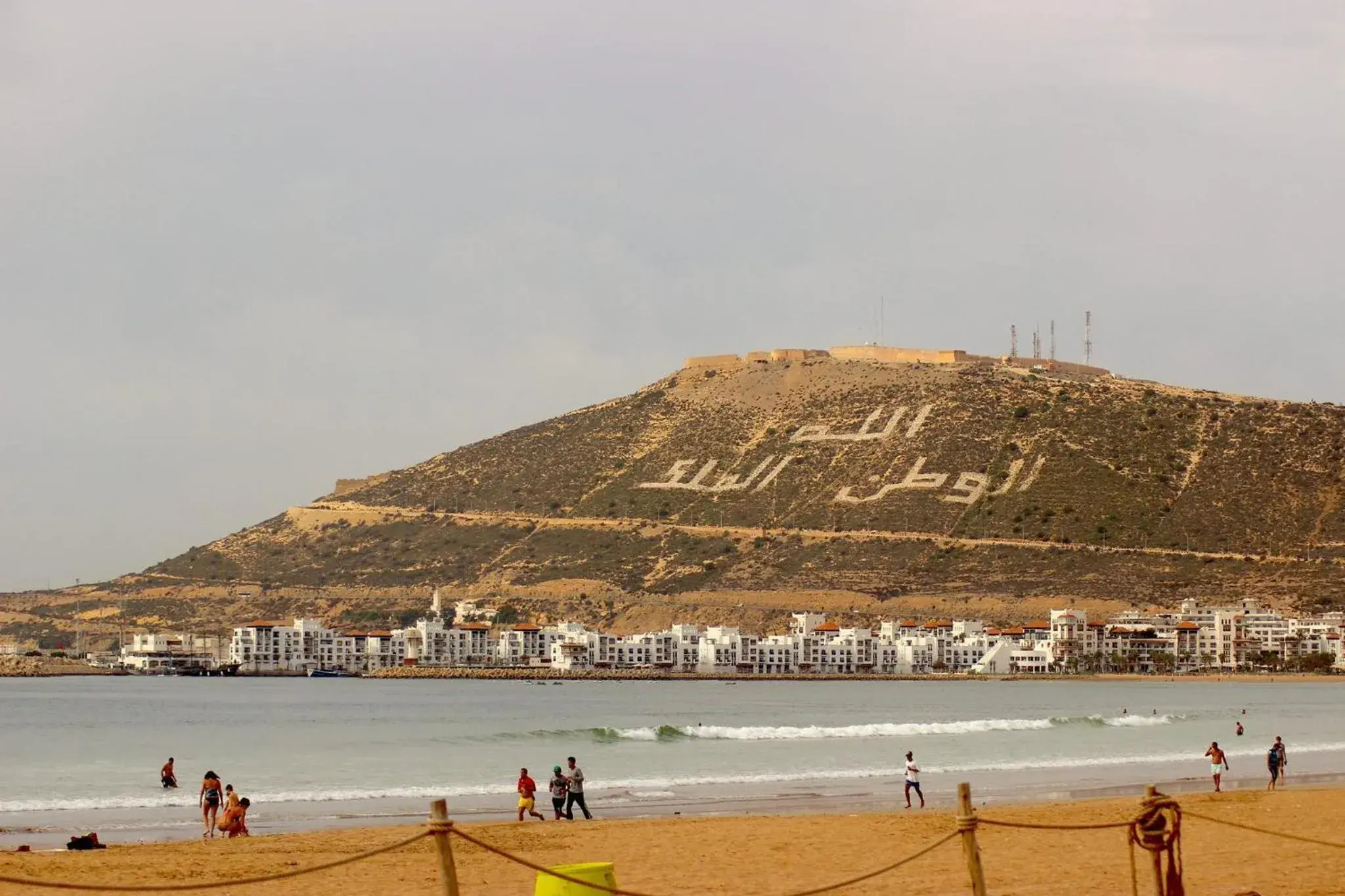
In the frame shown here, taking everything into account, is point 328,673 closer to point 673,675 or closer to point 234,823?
point 673,675

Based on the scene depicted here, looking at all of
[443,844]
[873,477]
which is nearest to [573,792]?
[443,844]

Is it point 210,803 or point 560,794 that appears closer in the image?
point 210,803

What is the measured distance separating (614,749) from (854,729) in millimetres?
13409

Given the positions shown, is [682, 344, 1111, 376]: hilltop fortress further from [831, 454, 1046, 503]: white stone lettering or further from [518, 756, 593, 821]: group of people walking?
[518, 756, 593, 821]: group of people walking

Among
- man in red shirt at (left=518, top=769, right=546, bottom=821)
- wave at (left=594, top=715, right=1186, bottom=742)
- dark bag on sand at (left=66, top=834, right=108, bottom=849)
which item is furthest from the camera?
wave at (left=594, top=715, right=1186, bottom=742)

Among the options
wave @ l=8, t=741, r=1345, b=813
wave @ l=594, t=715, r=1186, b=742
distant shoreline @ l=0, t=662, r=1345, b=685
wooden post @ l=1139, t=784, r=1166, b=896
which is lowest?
distant shoreline @ l=0, t=662, r=1345, b=685

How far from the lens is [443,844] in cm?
1283

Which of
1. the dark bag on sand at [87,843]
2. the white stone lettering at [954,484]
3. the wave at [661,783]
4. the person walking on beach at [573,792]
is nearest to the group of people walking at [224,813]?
the dark bag on sand at [87,843]

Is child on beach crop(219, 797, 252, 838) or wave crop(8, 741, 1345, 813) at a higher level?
child on beach crop(219, 797, 252, 838)

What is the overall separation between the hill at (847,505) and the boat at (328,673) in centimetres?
1076

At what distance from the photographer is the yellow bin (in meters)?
14.1

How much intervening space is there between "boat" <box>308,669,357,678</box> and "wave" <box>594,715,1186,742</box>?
9334 centimetres

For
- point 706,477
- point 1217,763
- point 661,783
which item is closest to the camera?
point 1217,763

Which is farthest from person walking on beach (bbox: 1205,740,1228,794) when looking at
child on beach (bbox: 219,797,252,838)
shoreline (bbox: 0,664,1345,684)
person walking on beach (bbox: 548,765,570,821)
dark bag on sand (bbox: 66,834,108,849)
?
shoreline (bbox: 0,664,1345,684)
